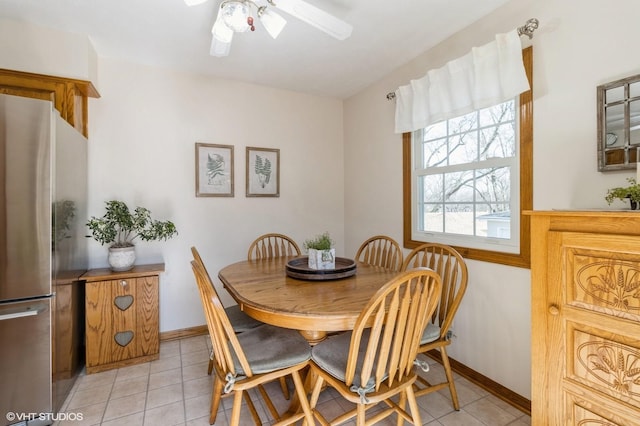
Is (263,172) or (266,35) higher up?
(266,35)

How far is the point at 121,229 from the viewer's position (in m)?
2.47

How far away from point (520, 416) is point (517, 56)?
6.74 feet

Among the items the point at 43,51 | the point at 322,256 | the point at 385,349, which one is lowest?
the point at 385,349

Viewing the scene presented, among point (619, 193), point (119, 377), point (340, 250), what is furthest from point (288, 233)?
point (619, 193)

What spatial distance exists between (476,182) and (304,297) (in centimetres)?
151

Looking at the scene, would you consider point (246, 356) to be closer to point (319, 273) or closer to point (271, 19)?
point (319, 273)

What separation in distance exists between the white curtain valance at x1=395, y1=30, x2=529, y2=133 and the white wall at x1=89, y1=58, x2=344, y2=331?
1.32 metres

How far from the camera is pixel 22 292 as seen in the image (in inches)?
62.1

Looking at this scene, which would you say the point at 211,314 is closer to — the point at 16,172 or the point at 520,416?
the point at 16,172

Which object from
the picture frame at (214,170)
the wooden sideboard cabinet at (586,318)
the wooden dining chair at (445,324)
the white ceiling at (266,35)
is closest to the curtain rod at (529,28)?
the white ceiling at (266,35)

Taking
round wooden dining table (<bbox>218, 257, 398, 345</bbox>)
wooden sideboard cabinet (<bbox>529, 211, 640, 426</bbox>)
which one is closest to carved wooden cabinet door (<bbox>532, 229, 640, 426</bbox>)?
wooden sideboard cabinet (<bbox>529, 211, 640, 426</bbox>)

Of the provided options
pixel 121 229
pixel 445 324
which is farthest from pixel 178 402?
pixel 445 324

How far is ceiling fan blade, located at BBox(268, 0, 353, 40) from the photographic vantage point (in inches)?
55.8

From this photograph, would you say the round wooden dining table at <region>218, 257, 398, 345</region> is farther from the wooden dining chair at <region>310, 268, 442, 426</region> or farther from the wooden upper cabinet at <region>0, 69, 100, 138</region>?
the wooden upper cabinet at <region>0, 69, 100, 138</region>
